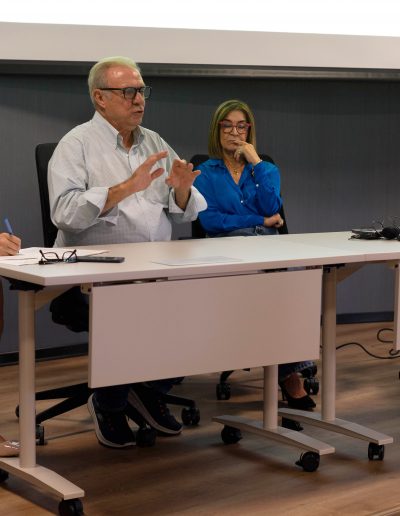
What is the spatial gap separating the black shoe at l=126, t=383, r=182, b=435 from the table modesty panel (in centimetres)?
61

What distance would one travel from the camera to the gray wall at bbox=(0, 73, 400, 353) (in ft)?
14.2

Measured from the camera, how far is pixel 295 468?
2.95 meters

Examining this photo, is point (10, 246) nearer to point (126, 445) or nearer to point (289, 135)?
point (126, 445)

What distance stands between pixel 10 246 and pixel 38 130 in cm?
172

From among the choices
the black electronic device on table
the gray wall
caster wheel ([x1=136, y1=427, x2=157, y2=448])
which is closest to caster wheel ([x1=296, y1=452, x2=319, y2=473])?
caster wheel ([x1=136, y1=427, x2=157, y2=448])

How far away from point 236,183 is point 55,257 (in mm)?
1381

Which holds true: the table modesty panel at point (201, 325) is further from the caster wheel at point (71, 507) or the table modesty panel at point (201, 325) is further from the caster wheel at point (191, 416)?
the caster wheel at point (191, 416)

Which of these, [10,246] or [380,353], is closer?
[10,246]

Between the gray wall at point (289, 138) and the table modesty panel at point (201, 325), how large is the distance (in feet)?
6.12


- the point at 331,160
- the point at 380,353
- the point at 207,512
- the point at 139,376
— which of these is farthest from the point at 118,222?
the point at 331,160

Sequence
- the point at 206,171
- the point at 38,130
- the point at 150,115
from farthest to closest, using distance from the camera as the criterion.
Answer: the point at 150,115 → the point at 38,130 → the point at 206,171

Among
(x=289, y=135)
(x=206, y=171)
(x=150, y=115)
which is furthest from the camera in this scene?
(x=289, y=135)

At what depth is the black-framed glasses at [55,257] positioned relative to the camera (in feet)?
8.45

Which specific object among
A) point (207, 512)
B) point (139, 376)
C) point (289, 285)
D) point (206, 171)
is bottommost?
point (207, 512)
